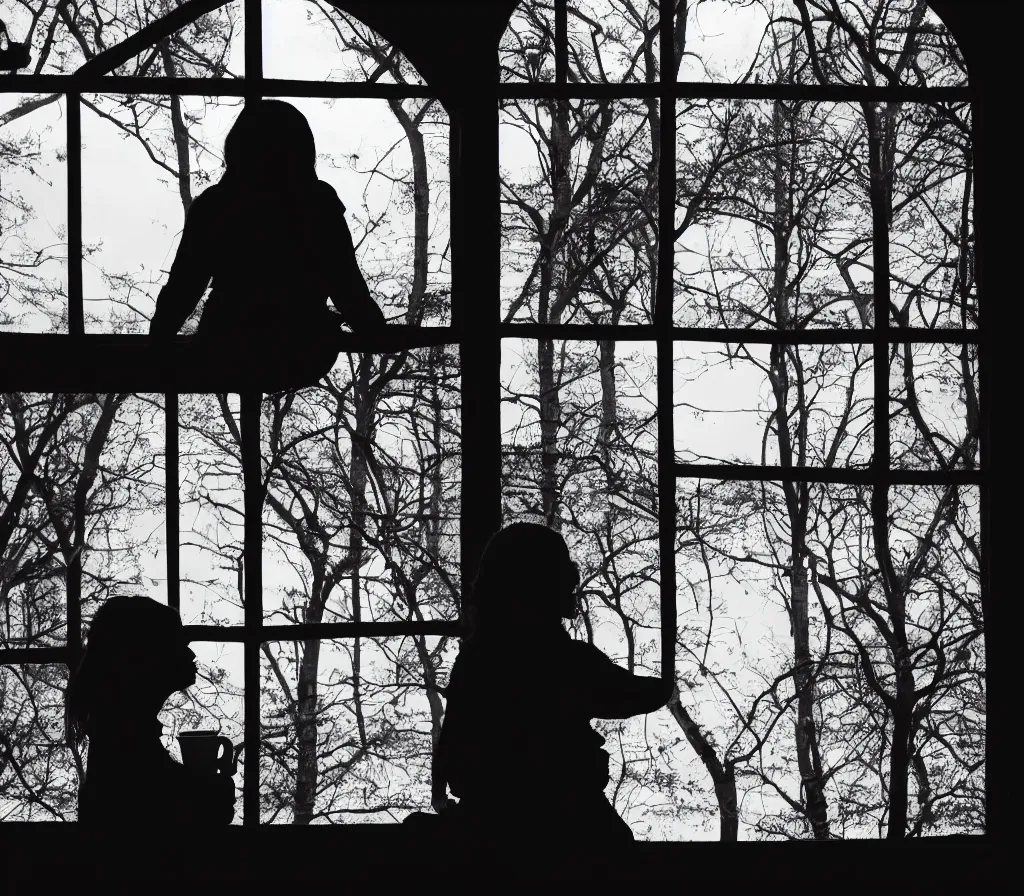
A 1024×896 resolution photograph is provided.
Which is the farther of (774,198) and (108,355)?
(774,198)

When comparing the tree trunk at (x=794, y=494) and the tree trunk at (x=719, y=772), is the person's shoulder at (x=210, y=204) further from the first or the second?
the tree trunk at (x=719, y=772)

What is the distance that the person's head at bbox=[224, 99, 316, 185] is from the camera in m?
2.09

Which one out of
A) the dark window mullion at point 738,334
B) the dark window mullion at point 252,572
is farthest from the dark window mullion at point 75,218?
the dark window mullion at point 738,334

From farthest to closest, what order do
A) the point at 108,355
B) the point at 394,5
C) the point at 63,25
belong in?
the point at 63,25 < the point at 394,5 < the point at 108,355

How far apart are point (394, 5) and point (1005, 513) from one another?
1607 mm

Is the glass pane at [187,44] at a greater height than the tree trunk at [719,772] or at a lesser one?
greater

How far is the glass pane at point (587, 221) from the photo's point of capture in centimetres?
284

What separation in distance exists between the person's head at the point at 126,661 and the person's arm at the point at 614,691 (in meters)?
0.59

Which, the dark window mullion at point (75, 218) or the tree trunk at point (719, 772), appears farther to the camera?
the tree trunk at point (719, 772)

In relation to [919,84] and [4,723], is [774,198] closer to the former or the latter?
[919,84]

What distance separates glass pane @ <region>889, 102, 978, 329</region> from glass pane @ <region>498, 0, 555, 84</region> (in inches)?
31.2

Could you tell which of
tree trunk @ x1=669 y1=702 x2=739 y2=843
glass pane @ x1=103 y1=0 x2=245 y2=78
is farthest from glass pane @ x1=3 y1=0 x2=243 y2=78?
tree trunk @ x1=669 y1=702 x2=739 y2=843

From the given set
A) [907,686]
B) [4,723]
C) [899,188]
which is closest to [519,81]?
[899,188]

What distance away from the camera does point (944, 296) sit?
288 cm
